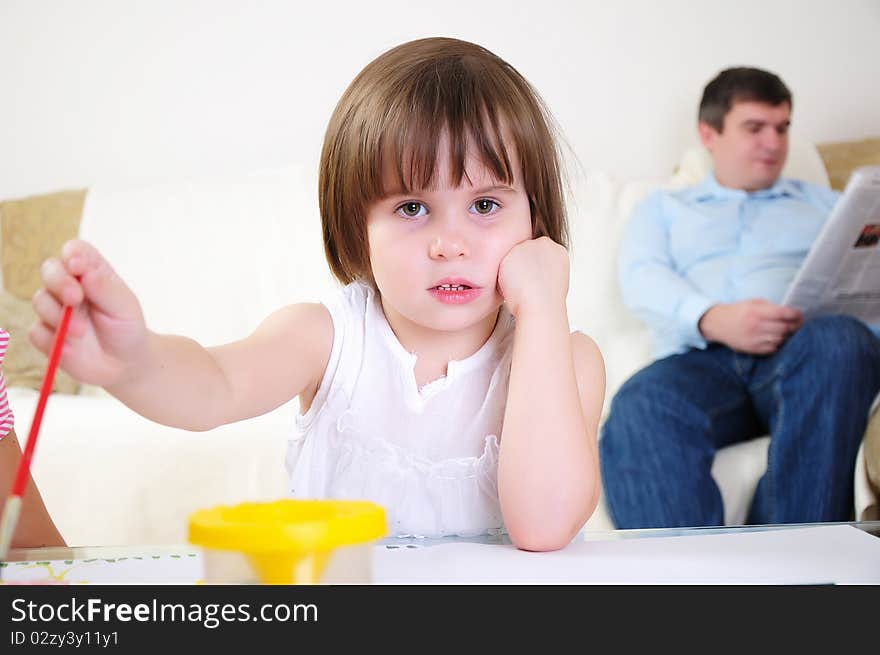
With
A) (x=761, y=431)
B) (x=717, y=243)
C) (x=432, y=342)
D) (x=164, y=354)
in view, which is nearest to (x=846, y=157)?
(x=717, y=243)

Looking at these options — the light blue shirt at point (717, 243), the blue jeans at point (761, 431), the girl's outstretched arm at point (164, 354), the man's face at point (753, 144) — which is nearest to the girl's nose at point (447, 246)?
the girl's outstretched arm at point (164, 354)

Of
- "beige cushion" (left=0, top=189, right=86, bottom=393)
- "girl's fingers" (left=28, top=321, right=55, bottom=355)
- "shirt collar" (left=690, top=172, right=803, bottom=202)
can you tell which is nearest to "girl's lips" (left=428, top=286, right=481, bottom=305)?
"girl's fingers" (left=28, top=321, right=55, bottom=355)

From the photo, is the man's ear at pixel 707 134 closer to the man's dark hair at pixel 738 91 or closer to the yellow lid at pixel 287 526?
the man's dark hair at pixel 738 91

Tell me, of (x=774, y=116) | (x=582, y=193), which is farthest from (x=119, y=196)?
(x=774, y=116)

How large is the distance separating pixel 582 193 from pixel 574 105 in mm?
469

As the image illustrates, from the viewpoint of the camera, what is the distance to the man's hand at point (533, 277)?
79 centimetres

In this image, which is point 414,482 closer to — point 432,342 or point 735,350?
point 432,342

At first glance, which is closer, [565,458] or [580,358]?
[565,458]

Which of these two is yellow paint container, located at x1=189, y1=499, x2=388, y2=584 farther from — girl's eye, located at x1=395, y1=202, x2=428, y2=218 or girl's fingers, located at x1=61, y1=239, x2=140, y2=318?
girl's eye, located at x1=395, y1=202, x2=428, y2=218

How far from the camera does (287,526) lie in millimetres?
358

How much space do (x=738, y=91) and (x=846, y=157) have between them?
1.23 feet

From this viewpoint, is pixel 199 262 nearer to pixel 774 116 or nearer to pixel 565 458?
pixel 774 116
